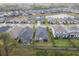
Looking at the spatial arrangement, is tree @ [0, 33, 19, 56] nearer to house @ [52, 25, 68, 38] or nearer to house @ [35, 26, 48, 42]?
house @ [35, 26, 48, 42]

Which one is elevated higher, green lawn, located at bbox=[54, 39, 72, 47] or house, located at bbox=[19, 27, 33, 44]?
house, located at bbox=[19, 27, 33, 44]

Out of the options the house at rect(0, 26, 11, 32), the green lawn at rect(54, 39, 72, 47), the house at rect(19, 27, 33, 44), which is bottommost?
the green lawn at rect(54, 39, 72, 47)

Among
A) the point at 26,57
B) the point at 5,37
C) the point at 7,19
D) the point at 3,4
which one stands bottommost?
the point at 26,57

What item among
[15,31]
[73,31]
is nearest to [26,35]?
[15,31]

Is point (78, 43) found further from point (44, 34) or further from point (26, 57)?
point (26, 57)

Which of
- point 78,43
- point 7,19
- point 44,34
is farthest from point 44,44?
point 7,19

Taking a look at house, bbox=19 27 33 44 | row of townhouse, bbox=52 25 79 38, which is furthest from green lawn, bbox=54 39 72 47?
house, bbox=19 27 33 44

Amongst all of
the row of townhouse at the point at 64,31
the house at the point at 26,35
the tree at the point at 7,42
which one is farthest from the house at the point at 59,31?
the tree at the point at 7,42
